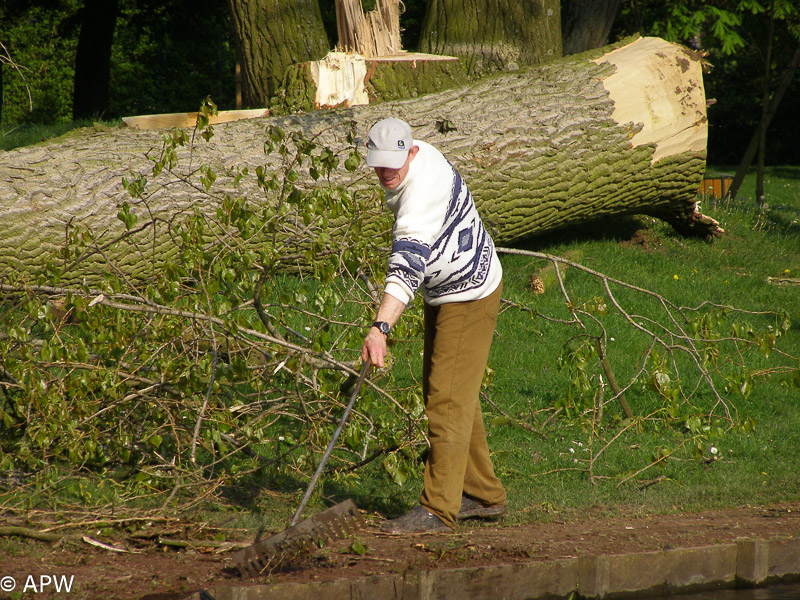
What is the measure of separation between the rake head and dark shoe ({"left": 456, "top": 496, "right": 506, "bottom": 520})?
917mm

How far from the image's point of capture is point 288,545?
351cm

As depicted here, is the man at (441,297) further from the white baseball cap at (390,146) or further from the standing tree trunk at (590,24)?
the standing tree trunk at (590,24)

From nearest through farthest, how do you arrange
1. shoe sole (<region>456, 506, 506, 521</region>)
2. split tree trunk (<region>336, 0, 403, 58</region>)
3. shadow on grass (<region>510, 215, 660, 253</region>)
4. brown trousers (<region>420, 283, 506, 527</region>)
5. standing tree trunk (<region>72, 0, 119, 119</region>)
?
brown trousers (<region>420, 283, 506, 527</region>)
shoe sole (<region>456, 506, 506, 521</region>)
split tree trunk (<region>336, 0, 403, 58</region>)
shadow on grass (<region>510, 215, 660, 253</region>)
standing tree trunk (<region>72, 0, 119, 119</region>)

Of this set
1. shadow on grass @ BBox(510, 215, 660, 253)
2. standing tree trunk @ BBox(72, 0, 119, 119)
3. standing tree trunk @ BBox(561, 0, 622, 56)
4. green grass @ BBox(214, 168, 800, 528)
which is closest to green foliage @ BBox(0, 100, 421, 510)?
green grass @ BBox(214, 168, 800, 528)

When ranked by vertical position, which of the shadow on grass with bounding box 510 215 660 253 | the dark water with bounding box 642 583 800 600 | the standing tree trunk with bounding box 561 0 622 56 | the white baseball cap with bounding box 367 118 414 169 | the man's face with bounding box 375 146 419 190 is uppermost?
the standing tree trunk with bounding box 561 0 622 56

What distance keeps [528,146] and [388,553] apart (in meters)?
4.67

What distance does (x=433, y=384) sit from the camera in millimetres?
4129

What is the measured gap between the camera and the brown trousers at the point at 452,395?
4074mm

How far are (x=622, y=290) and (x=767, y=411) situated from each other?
2149 mm

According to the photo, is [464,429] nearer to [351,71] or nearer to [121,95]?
[351,71]

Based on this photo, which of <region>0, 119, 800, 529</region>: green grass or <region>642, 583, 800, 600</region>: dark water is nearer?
<region>642, 583, 800, 600</region>: dark water

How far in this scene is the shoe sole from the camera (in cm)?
435

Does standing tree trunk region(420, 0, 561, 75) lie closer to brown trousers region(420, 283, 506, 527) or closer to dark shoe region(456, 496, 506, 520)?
brown trousers region(420, 283, 506, 527)

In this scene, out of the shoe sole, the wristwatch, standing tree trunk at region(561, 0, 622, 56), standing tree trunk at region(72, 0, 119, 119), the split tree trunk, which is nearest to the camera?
the wristwatch
